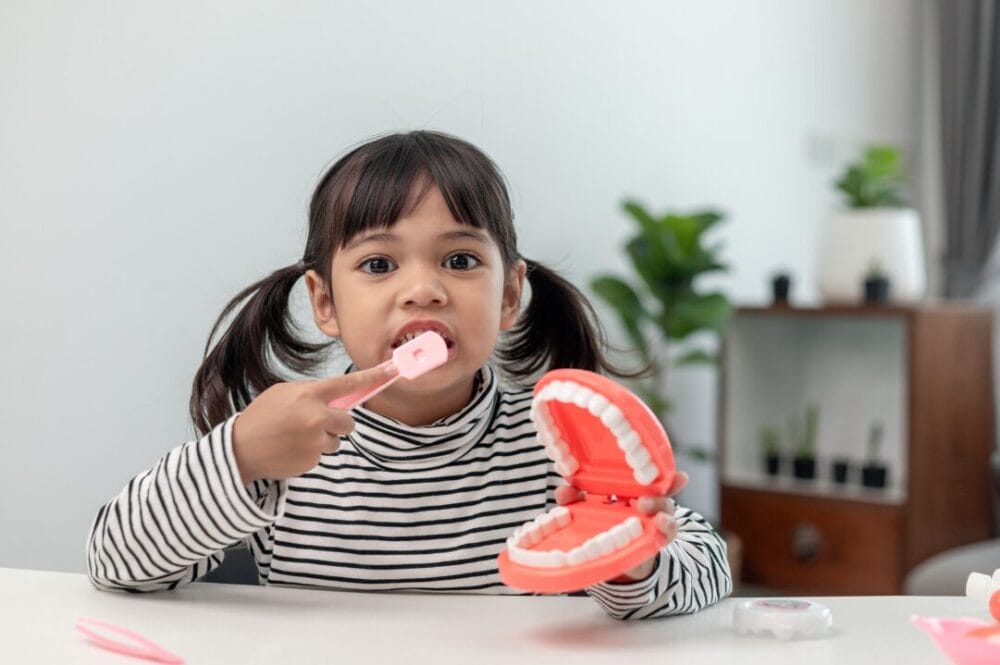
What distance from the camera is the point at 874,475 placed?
3016 millimetres

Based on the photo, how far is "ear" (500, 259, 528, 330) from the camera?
1.17 meters

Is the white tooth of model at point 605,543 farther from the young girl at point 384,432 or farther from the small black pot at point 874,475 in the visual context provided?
the small black pot at point 874,475

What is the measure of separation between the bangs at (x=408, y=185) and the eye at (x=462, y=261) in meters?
0.03

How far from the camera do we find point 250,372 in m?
1.14

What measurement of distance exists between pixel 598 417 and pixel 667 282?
79.9 inches

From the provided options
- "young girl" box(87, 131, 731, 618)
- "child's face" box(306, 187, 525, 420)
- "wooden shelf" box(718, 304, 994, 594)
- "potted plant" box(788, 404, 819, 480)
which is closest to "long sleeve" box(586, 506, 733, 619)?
"young girl" box(87, 131, 731, 618)

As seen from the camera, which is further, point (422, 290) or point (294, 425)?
point (422, 290)

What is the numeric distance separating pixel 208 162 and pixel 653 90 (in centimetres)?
161

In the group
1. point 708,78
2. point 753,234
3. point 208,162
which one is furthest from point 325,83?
point 753,234

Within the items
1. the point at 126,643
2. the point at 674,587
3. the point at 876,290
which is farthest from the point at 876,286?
the point at 126,643

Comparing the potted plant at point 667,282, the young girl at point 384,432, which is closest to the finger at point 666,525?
the young girl at point 384,432

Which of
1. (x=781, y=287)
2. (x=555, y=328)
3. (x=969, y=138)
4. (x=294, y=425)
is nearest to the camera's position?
(x=294, y=425)

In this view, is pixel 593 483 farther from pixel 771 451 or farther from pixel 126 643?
pixel 771 451

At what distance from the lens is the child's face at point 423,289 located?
103cm
